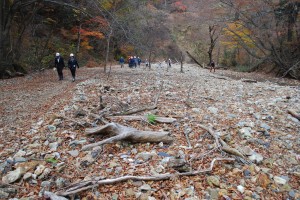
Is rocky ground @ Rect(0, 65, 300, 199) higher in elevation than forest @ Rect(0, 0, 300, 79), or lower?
lower

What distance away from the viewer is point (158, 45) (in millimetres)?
43875

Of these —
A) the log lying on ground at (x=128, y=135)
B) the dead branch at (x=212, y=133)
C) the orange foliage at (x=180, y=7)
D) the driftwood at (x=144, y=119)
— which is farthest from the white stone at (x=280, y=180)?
the orange foliage at (x=180, y=7)

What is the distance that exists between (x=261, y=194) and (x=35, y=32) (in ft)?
86.8

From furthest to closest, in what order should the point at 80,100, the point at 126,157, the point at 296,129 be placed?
the point at 80,100
the point at 296,129
the point at 126,157

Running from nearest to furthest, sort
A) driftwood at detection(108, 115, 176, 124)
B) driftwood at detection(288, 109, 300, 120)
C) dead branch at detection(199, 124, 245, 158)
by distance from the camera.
Answer: dead branch at detection(199, 124, 245, 158) < driftwood at detection(108, 115, 176, 124) < driftwood at detection(288, 109, 300, 120)

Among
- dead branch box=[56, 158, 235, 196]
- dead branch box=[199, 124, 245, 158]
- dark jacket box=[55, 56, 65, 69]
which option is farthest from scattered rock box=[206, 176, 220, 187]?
dark jacket box=[55, 56, 65, 69]

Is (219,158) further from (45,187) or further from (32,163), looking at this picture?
(32,163)

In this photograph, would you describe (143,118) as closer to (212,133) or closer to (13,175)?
(212,133)

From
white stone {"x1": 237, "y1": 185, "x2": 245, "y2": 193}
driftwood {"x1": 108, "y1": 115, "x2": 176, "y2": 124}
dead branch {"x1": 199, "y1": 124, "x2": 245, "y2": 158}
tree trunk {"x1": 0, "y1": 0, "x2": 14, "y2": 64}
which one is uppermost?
tree trunk {"x1": 0, "y1": 0, "x2": 14, "y2": 64}

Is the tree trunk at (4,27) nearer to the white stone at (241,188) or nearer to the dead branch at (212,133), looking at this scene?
the dead branch at (212,133)

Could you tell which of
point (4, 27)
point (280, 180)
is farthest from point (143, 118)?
point (4, 27)

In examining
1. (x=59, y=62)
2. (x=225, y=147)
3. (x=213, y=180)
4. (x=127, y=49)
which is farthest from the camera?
(x=127, y=49)

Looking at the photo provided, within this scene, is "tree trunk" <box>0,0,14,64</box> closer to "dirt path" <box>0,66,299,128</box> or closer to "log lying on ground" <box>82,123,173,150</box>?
"dirt path" <box>0,66,299,128</box>

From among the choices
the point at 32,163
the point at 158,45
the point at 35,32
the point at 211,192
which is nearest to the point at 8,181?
the point at 32,163
